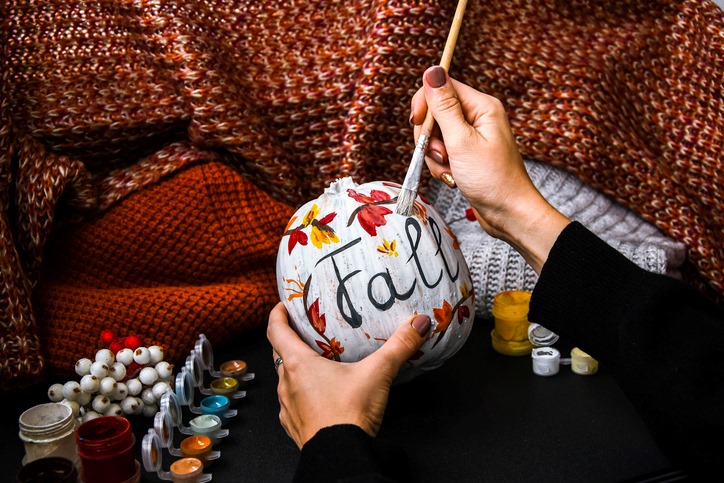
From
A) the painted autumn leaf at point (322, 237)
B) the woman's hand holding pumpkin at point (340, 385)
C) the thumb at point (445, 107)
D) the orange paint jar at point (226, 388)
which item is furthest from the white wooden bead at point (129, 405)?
the thumb at point (445, 107)

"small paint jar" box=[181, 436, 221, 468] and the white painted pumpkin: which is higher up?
the white painted pumpkin

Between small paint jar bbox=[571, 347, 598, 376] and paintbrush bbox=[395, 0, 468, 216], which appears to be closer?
paintbrush bbox=[395, 0, 468, 216]

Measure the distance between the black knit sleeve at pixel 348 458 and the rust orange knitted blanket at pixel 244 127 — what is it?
17.7 inches

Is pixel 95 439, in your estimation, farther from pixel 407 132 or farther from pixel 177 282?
pixel 407 132

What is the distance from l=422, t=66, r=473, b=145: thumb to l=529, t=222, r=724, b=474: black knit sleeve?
0.66ft

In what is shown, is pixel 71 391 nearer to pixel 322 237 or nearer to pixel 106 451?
pixel 106 451

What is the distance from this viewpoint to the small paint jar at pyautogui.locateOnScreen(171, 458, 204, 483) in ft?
2.93

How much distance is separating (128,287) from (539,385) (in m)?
0.70

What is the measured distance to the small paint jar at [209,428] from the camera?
991mm

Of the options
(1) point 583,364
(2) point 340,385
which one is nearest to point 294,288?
(2) point 340,385

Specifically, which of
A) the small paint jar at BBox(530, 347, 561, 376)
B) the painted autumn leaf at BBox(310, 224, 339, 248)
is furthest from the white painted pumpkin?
the small paint jar at BBox(530, 347, 561, 376)

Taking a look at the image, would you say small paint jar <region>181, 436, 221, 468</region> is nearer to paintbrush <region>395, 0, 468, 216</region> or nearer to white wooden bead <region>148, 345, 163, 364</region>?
white wooden bead <region>148, 345, 163, 364</region>

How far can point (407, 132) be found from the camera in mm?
1406

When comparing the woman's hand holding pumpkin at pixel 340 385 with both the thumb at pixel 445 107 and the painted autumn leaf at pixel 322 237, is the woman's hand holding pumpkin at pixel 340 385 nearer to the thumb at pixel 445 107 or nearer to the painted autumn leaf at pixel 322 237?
the painted autumn leaf at pixel 322 237
